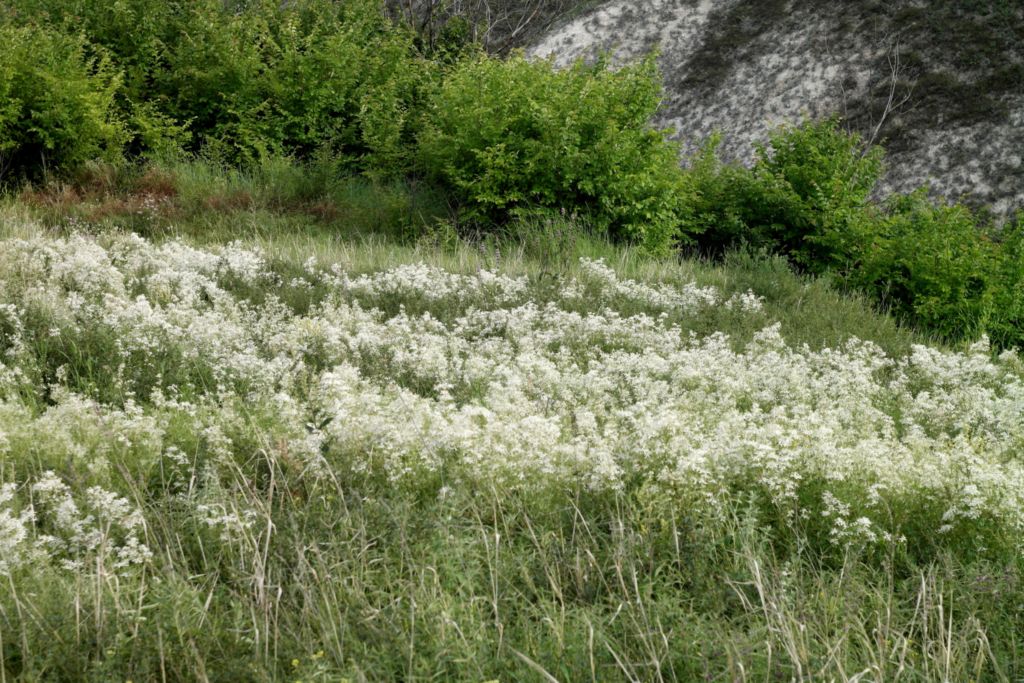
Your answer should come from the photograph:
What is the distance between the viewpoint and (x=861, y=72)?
16328 mm

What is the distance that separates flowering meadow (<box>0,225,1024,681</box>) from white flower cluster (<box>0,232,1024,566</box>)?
28 mm

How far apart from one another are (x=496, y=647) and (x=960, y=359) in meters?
6.10

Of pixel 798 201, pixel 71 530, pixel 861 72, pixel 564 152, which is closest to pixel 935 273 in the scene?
pixel 798 201

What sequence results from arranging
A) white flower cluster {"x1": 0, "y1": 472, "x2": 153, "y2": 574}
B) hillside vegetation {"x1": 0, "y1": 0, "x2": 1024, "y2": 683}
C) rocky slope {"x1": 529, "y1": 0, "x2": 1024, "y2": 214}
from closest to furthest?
1. hillside vegetation {"x1": 0, "y1": 0, "x2": 1024, "y2": 683}
2. white flower cluster {"x1": 0, "y1": 472, "x2": 153, "y2": 574}
3. rocky slope {"x1": 529, "y1": 0, "x2": 1024, "y2": 214}

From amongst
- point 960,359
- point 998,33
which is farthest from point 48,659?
point 998,33

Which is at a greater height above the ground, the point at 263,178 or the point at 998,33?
the point at 998,33

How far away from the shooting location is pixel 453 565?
3787mm

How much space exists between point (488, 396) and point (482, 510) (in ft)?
6.04

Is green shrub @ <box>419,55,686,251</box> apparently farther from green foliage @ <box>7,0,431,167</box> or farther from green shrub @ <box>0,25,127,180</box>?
green shrub @ <box>0,25,127,180</box>

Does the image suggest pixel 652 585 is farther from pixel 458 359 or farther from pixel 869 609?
pixel 458 359

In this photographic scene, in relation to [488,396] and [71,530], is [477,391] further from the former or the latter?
[71,530]

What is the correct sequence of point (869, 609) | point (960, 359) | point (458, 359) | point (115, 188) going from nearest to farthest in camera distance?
point (869, 609)
point (458, 359)
point (960, 359)
point (115, 188)

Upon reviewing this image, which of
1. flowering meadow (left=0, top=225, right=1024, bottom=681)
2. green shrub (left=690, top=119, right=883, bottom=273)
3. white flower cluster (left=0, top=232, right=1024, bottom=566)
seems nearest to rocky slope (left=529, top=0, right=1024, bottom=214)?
green shrub (left=690, top=119, right=883, bottom=273)

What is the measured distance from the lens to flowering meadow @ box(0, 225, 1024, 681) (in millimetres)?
3246
